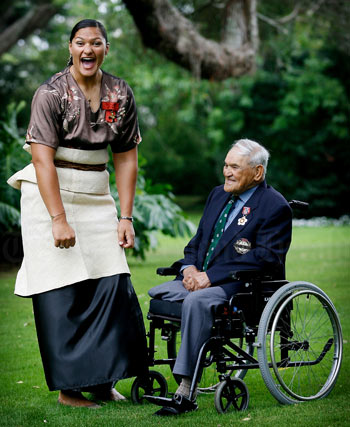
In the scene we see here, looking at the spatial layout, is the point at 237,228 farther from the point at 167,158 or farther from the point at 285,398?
the point at 167,158

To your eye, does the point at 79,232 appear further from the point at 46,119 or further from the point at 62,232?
the point at 46,119

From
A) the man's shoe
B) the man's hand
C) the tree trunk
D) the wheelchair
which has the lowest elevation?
the man's shoe

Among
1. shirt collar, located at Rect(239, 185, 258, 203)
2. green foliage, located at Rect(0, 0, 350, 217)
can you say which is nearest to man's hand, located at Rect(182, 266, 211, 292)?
shirt collar, located at Rect(239, 185, 258, 203)

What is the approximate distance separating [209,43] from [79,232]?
630 cm

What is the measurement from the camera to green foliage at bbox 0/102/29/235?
400 inches

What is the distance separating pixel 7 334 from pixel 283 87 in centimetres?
1994

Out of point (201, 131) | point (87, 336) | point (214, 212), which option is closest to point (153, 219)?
point (214, 212)

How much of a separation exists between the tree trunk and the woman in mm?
5229

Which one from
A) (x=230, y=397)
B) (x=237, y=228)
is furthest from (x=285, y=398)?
(x=237, y=228)

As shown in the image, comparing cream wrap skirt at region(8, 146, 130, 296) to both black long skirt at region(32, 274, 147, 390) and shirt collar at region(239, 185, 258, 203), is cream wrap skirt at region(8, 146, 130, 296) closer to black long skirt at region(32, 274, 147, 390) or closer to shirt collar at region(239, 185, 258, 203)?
black long skirt at region(32, 274, 147, 390)

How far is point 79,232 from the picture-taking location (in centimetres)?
411

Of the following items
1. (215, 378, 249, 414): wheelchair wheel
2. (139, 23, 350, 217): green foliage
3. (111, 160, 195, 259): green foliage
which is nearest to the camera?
(215, 378, 249, 414): wheelchair wheel

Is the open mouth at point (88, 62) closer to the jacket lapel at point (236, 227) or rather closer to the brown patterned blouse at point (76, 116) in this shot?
A: the brown patterned blouse at point (76, 116)

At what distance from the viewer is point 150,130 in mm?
30625
